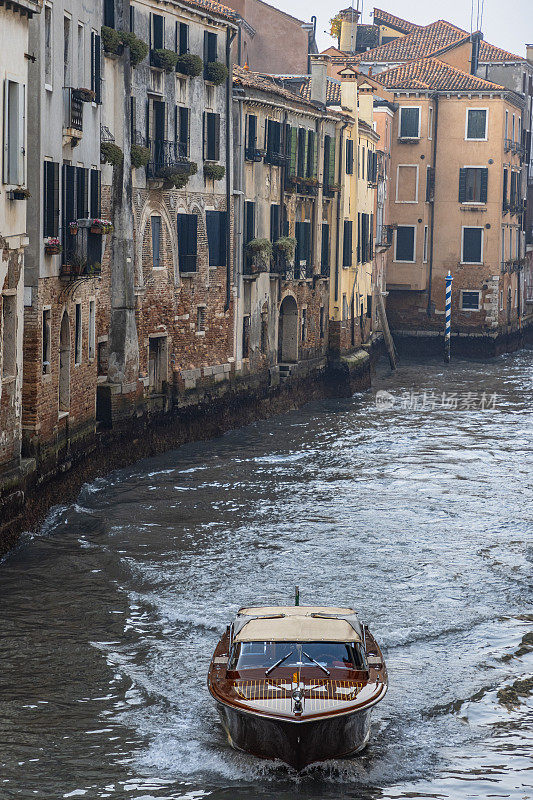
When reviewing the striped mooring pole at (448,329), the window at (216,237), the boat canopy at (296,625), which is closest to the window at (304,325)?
the window at (216,237)

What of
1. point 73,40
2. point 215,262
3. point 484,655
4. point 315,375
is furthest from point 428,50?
point 484,655

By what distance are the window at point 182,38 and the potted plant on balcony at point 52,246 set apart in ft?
33.2

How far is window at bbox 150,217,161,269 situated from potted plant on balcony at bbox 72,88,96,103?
581 cm

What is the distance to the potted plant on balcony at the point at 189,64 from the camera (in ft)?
99.4

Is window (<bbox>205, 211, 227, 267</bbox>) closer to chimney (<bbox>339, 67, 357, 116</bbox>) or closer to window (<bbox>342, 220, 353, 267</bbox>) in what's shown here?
window (<bbox>342, 220, 353, 267</bbox>)

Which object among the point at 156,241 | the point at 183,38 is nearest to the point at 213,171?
the point at 183,38

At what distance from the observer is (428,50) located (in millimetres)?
62719

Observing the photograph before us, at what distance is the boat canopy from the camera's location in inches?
542

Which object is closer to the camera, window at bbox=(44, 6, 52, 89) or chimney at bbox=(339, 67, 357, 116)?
window at bbox=(44, 6, 52, 89)

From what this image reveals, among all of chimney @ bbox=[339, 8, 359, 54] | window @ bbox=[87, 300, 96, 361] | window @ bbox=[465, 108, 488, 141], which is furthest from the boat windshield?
chimney @ bbox=[339, 8, 359, 54]

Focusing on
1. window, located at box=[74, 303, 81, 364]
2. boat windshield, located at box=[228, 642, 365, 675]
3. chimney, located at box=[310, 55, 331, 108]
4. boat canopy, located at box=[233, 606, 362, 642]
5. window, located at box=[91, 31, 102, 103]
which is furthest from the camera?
chimney, located at box=[310, 55, 331, 108]

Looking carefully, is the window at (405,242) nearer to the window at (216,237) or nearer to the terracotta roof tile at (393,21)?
the terracotta roof tile at (393,21)

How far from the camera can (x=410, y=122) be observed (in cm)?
5556

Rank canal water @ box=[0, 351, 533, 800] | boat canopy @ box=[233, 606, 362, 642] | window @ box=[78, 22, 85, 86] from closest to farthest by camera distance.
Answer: canal water @ box=[0, 351, 533, 800] → boat canopy @ box=[233, 606, 362, 642] → window @ box=[78, 22, 85, 86]
